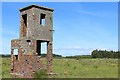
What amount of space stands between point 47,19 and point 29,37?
2.44m

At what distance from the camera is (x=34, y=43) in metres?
23.0

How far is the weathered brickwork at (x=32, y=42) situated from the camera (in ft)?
74.2

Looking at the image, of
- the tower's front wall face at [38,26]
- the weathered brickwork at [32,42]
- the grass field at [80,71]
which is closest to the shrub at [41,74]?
the weathered brickwork at [32,42]

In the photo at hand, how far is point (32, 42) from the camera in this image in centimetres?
2302

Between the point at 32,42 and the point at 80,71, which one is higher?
the point at 32,42

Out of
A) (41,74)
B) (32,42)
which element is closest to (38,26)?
(32,42)

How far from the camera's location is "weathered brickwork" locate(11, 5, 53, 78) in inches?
891

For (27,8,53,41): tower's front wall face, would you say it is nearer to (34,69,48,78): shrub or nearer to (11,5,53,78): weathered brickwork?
(11,5,53,78): weathered brickwork

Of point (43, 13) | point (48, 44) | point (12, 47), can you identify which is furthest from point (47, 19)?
point (12, 47)

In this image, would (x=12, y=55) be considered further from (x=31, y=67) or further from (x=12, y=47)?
(x=31, y=67)

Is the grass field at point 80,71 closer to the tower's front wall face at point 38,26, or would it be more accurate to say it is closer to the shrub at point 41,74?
the shrub at point 41,74

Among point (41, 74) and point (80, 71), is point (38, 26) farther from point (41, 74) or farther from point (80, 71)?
point (80, 71)

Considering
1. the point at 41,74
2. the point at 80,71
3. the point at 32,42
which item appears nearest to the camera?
the point at 41,74

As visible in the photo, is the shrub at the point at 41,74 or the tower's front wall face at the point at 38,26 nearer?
the shrub at the point at 41,74
